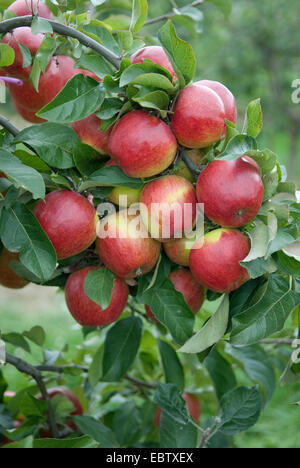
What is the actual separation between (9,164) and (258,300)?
38 cm

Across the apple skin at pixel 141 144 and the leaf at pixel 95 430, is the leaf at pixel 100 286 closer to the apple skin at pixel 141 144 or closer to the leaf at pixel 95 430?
the apple skin at pixel 141 144

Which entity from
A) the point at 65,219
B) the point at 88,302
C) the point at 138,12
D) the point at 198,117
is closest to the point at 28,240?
the point at 65,219

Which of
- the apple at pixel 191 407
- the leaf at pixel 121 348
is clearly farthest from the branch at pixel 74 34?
the apple at pixel 191 407

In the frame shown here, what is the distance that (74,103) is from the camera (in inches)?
29.6

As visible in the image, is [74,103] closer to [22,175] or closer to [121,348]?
[22,175]

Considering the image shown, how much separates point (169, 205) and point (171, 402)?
36 cm

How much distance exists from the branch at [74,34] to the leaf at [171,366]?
0.61m

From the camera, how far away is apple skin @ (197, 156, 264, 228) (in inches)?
28.9

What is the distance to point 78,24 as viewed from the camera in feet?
2.75

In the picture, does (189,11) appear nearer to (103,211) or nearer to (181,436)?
(103,211)

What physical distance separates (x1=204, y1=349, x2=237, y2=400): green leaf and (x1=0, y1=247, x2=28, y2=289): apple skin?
0.40 metres

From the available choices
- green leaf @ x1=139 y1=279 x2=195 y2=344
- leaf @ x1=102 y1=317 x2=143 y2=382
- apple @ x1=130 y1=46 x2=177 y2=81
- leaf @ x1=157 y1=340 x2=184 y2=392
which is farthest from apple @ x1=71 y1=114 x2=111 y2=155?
leaf @ x1=157 y1=340 x2=184 y2=392

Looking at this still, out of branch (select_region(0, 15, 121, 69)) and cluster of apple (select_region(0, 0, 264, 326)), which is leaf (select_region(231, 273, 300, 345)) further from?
branch (select_region(0, 15, 121, 69))
